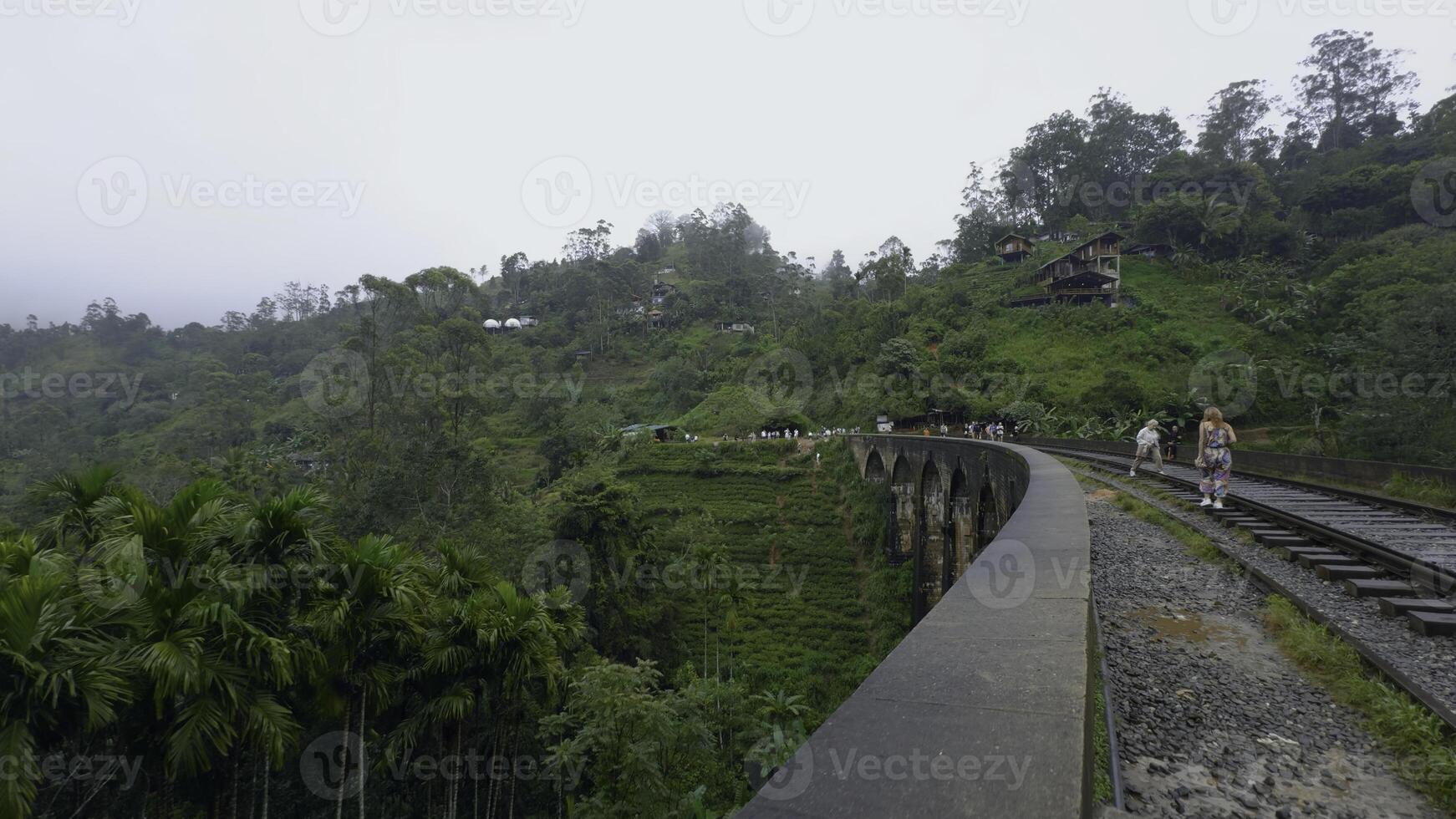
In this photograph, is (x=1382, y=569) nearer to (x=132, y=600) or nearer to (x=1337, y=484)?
(x=1337, y=484)

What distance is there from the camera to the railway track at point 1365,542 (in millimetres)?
3717

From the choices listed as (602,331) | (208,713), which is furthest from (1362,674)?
(602,331)

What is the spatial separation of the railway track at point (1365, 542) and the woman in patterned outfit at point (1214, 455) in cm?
24

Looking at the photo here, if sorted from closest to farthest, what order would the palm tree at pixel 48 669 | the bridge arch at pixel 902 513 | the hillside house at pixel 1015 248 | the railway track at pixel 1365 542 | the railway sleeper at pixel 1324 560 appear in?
the railway track at pixel 1365 542 < the palm tree at pixel 48 669 < the railway sleeper at pixel 1324 560 < the bridge arch at pixel 902 513 < the hillside house at pixel 1015 248

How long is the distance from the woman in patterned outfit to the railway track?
0.79 ft

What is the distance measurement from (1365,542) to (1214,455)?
91.8 inches

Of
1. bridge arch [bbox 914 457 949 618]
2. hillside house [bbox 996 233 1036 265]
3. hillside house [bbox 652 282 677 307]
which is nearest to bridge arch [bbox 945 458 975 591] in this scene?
bridge arch [bbox 914 457 949 618]

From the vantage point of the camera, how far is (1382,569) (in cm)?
460

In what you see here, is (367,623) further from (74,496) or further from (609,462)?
(609,462)

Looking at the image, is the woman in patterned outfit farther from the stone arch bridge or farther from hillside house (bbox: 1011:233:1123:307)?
hillside house (bbox: 1011:233:1123:307)

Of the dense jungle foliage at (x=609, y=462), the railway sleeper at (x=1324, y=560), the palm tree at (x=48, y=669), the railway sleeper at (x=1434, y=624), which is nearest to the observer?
the railway sleeper at (x=1434, y=624)

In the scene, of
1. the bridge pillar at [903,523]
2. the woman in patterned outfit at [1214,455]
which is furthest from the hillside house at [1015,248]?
the woman in patterned outfit at [1214,455]

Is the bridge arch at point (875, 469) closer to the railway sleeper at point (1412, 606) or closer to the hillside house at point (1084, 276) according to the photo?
the railway sleeper at point (1412, 606)

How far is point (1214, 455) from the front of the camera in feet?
23.9
